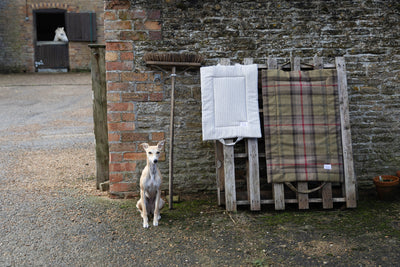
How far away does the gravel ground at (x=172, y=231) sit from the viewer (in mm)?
3318

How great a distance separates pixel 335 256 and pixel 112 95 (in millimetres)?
3006

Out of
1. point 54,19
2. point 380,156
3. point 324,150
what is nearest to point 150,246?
point 324,150

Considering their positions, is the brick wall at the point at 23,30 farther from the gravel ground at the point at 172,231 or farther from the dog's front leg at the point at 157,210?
the dog's front leg at the point at 157,210

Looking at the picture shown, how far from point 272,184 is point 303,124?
782mm

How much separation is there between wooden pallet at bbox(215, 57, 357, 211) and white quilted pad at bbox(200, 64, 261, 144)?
6.3 inches

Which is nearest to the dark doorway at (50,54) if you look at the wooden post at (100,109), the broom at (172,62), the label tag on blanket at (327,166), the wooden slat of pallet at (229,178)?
the wooden post at (100,109)

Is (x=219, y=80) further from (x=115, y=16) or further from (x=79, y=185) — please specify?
(x=79, y=185)

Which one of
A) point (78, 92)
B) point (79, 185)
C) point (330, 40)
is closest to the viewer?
point (330, 40)

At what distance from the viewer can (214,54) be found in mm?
4727

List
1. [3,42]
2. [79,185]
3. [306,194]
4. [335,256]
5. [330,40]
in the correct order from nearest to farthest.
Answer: [335,256], [306,194], [330,40], [79,185], [3,42]

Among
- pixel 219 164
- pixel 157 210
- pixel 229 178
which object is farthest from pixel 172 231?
pixel 219 164

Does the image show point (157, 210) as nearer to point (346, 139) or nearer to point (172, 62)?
point (172, 62)

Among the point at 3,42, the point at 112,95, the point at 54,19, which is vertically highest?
the point at 54,19

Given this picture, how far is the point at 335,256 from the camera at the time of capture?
131 inches
